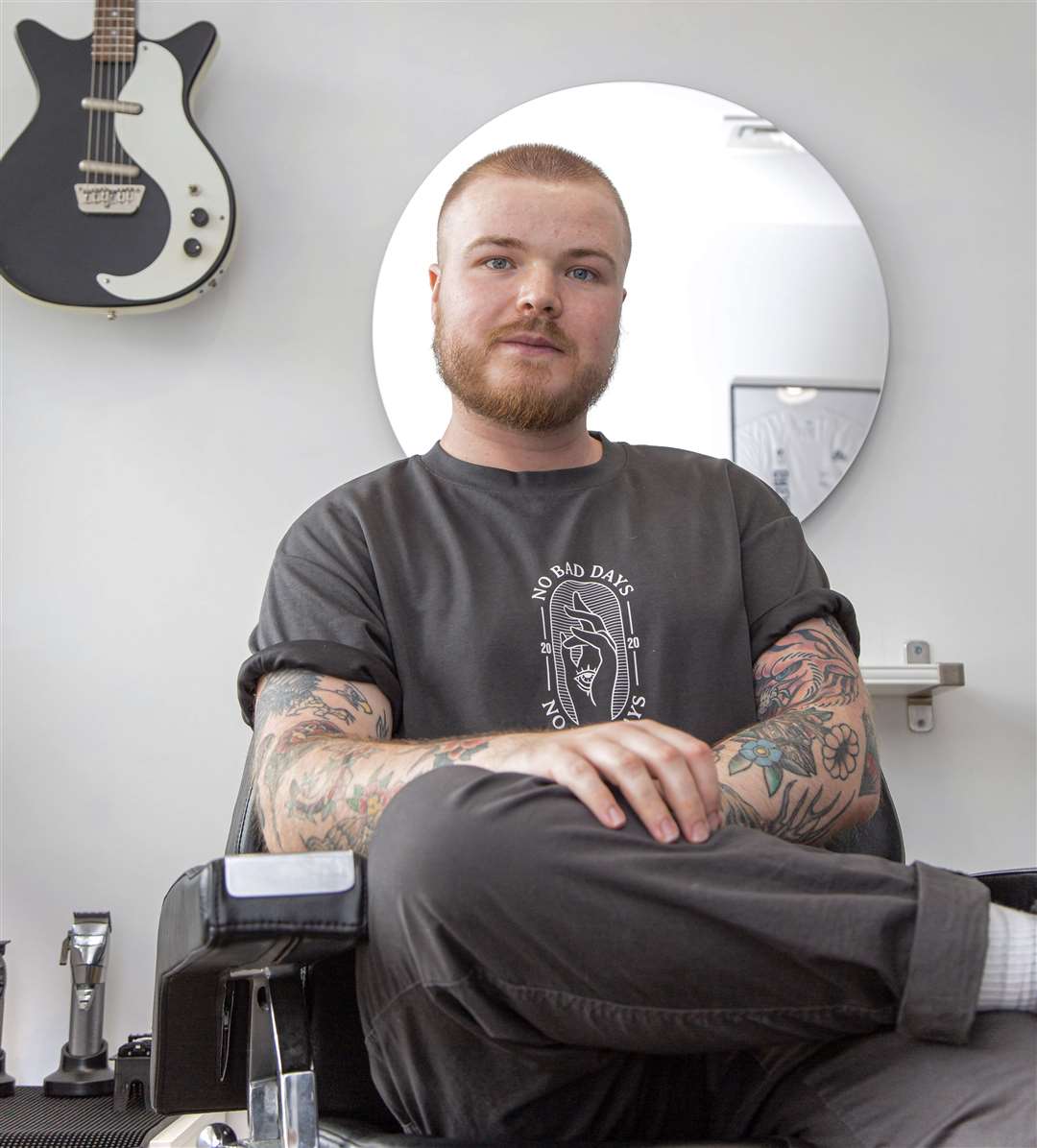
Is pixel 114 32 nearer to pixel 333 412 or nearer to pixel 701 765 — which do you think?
pixel 333 412

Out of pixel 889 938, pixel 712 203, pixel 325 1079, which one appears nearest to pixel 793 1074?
pixel 889 938

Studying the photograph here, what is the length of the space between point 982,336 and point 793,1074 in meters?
1.71

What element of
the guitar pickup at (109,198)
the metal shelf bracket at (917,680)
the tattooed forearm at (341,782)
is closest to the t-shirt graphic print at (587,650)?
the tattooed forearm at (341,782)

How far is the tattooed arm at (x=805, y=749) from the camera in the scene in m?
1.13

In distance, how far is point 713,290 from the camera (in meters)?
2.30

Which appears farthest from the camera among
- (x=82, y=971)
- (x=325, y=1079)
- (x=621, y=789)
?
(x=82, y=971)

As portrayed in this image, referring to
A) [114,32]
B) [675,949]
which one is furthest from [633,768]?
[114,32]

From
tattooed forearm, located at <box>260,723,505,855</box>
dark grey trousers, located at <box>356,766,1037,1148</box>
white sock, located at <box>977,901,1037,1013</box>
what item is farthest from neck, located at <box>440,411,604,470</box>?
white sock, located at <box>977,901,1037,1013</box>

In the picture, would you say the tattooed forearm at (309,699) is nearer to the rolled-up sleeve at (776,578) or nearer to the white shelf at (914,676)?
the rolled-up sleeve at (776,578)

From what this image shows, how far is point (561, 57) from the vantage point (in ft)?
7.76

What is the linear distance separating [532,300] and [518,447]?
18 centimetres

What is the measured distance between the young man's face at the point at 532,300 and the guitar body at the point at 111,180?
28.9 inches

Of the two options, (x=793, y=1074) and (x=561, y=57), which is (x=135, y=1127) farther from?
(x=561, y=57)

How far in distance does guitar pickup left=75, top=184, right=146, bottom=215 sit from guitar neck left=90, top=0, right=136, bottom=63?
0.22m
